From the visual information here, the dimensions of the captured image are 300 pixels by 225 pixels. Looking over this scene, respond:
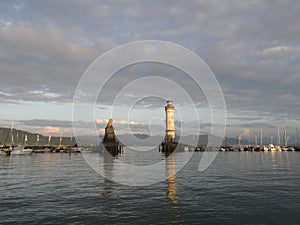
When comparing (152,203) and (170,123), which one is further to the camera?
(170,123)

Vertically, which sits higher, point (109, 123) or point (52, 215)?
point (109, 123)

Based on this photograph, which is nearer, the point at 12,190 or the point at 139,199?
the point at 139,199

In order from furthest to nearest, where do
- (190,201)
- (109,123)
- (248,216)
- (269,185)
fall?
(109,123) < (269,185) < (190,201) < (248,216)

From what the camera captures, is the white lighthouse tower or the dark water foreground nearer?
the dark water foreground

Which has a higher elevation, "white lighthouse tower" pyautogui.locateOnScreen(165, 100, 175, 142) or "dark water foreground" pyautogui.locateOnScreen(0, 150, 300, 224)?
"white lighthouse tower" pyautogui.locateOnScreen(165, 100, 175, 142)

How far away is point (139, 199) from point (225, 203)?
8153 mm

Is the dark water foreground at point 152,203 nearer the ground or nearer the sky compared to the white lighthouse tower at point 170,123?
nearer the ground

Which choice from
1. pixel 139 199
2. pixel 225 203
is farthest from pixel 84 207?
pixel 225 203

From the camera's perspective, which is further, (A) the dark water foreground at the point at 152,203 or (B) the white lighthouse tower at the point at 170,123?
(B) the white lighthouse tower at the point at 170,123

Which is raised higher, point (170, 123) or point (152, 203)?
point (170, 123)

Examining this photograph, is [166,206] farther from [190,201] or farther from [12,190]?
[12,190]

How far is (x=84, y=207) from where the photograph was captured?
22.0 m

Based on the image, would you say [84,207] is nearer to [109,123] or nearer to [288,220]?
[288,220]

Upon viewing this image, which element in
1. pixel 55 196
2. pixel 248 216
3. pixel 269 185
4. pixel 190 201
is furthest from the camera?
pixel 269 185
